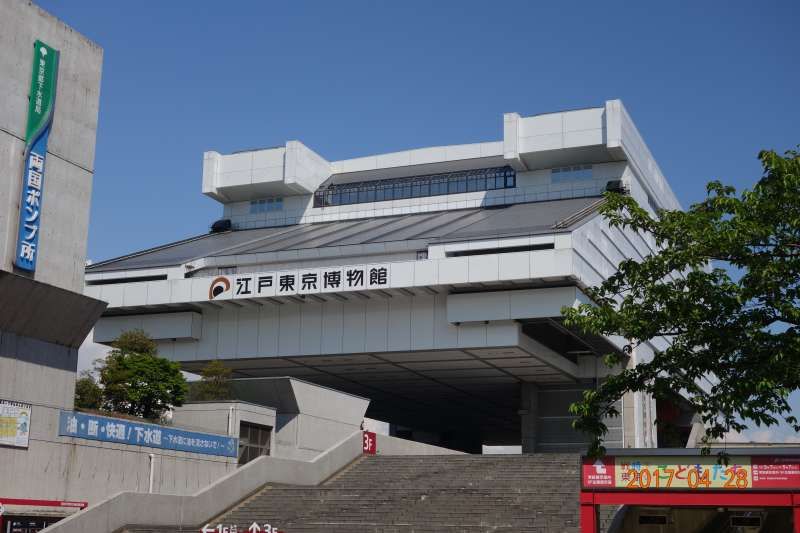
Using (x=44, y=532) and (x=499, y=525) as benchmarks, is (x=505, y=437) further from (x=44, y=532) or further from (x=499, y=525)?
(x=44, y=532)

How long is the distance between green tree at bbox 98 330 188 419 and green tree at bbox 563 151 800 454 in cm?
1838

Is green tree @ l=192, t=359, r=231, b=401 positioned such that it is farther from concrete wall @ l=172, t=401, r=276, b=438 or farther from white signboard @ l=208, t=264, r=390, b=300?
white signboard @ l=208, t=264, r=390, b=300

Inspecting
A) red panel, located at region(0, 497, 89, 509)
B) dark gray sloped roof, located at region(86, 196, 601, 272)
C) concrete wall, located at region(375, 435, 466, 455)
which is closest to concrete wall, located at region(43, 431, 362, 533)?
red panel, located at region(0, 497, 89, 509)

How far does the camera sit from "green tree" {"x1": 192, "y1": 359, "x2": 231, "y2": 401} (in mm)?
38250

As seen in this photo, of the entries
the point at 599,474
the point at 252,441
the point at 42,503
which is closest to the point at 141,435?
the point at 42,503

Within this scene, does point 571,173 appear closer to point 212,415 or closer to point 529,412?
point 529,412

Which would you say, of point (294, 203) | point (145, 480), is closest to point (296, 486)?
point (145, 480)

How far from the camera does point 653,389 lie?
17469mm

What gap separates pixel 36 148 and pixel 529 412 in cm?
3418

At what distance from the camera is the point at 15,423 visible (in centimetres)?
2472

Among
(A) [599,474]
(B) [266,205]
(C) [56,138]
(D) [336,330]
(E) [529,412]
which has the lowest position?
(A) [599,474]

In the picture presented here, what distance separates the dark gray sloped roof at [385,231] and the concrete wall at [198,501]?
1618 cm

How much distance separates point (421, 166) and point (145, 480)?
129ft

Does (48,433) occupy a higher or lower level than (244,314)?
lower
